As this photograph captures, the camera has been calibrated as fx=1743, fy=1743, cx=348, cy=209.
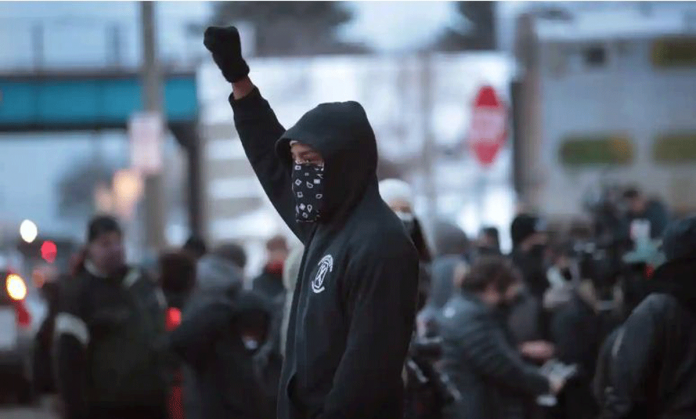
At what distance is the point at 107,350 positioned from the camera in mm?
9906

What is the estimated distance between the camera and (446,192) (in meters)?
38.8

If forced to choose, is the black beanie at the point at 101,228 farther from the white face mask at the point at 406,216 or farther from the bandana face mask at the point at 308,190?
the bandana face mask at the point at 308,190

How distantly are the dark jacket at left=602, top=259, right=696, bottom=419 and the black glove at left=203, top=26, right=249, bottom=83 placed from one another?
6.41 feet

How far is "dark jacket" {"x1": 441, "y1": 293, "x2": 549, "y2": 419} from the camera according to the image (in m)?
9.50

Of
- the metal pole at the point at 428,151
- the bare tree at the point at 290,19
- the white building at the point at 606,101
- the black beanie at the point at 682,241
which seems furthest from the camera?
the bare tree at the point at 290,19

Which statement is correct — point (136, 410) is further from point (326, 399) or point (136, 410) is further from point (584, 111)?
point (584, 111)

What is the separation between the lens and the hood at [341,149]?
5.14 metres

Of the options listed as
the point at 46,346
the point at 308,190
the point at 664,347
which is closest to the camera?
the point at 308,190

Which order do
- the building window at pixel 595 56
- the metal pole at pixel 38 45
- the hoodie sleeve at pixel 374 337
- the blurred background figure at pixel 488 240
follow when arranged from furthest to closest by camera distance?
the metal pole at pixel 38 45 < the building window at pixel 595 56 < the blurred background figure at pixel 488 240 < the hoodie sleeve at pixel 374 337

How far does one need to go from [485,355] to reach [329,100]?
18.2 meters

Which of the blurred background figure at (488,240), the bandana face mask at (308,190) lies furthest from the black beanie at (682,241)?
the blurred background figure at (488,240)

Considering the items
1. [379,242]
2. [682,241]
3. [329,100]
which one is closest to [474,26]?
[329,100]

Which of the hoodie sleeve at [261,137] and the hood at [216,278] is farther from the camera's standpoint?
the hood at [216,278]

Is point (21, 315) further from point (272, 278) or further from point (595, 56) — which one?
point (595, 56)
